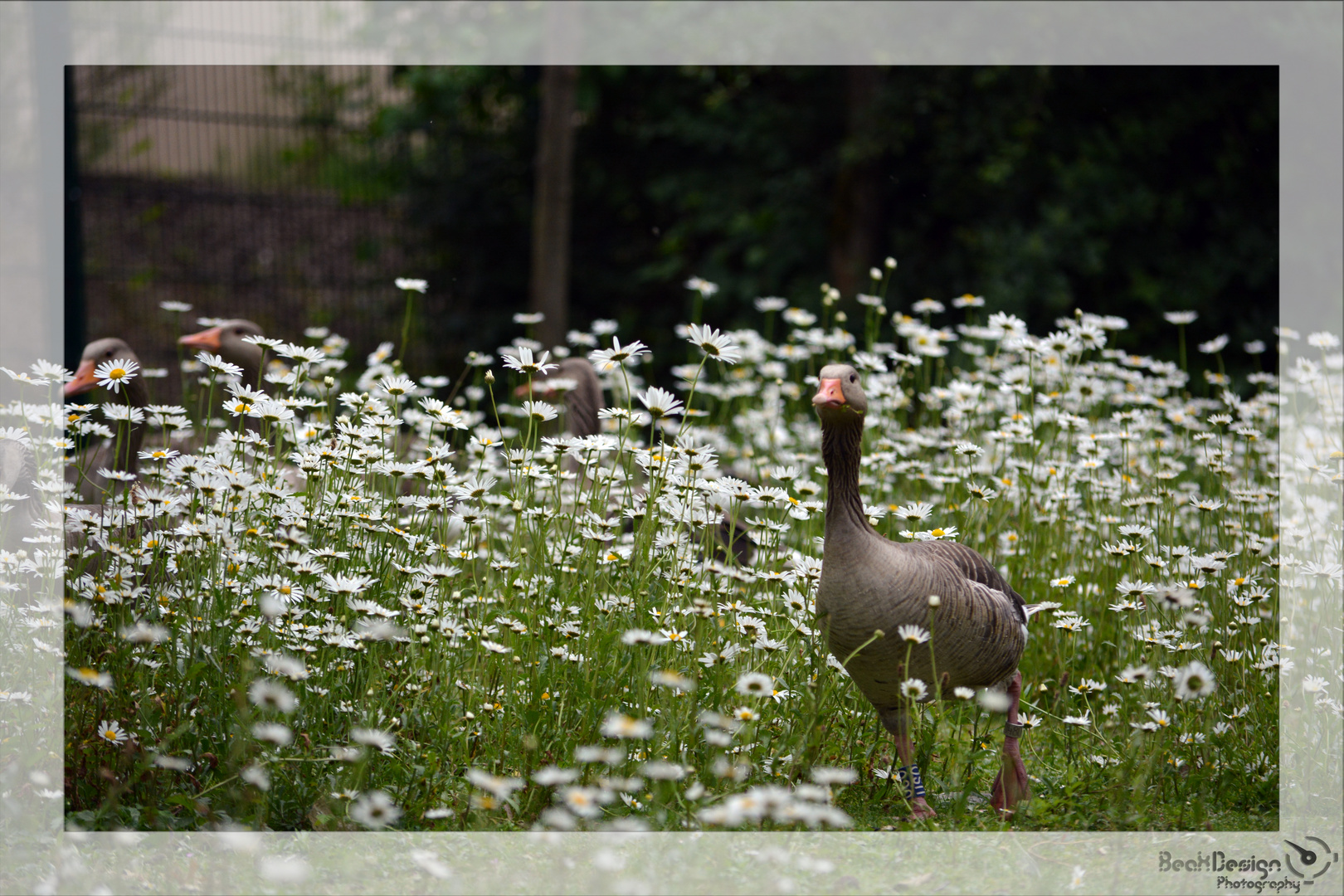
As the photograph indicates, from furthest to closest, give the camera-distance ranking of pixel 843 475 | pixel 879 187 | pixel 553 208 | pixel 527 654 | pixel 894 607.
Answer: pixel 879 187 → pixel 553 208 → pixel 527 654 → pixel 843 475 → pixel 894 607

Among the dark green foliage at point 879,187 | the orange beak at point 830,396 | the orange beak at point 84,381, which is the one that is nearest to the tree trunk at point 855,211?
the dark green foliage at point 879,187

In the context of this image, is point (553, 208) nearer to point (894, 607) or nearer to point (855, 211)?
point (855, 211)

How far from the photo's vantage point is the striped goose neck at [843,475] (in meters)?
2.55

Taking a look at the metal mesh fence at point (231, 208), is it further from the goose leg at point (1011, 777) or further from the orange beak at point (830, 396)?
the goose leg at point (1011, 777)

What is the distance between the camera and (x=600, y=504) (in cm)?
320

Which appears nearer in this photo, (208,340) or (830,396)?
(830,396)

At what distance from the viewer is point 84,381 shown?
13.5ft

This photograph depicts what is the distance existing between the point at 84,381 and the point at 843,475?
2.99 metres

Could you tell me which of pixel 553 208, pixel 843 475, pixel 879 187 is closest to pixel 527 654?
pixel 843 475

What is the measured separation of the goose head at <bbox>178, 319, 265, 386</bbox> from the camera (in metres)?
4.61

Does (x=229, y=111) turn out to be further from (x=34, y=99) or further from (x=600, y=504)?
(x=600, y=504)

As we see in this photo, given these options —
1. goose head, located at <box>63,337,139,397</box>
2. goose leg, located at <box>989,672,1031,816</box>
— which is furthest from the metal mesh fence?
A: goose leg, located at <box>989,672,1031,816</box>

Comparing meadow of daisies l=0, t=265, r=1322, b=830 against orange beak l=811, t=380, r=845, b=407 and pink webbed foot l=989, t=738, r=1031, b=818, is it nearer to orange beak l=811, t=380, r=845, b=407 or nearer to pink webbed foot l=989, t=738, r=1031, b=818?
pink webbed foot l=989, t=738, r=1031, b=818

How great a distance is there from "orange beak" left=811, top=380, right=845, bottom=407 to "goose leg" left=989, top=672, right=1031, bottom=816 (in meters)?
0.89
